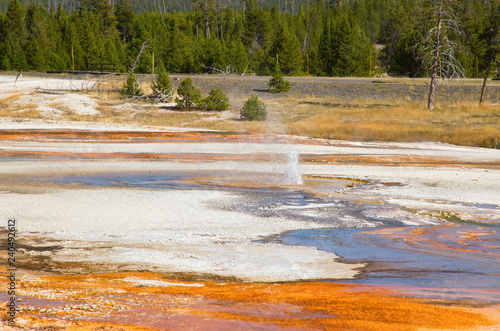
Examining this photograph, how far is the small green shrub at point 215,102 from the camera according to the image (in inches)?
1239

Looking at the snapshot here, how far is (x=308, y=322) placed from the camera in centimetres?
584

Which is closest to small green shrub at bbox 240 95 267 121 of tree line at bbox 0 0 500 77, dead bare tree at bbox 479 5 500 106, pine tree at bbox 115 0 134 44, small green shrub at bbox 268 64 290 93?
small green shrub at bbox 268 64 290 93

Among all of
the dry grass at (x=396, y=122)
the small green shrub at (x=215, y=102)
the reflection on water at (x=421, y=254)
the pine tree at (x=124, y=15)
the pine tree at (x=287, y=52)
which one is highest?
the pine tree at (x=124, y=15)

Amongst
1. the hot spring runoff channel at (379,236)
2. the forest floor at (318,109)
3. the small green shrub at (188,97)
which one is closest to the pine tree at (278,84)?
the forest floor at (318,109)

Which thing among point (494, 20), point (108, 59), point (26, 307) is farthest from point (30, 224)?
point (108, 59)

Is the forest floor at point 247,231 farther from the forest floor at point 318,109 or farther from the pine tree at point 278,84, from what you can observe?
the pine tree at point 278,84

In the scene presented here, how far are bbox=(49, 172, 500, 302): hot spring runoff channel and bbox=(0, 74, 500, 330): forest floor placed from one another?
0.14ft

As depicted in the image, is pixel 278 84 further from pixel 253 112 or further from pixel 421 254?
pixel 421 254

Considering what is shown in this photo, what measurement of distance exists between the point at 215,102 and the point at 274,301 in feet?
86.1

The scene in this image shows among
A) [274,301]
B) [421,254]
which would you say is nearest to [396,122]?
[421,254]

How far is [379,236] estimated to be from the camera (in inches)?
374

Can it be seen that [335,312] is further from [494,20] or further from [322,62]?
[322,62]

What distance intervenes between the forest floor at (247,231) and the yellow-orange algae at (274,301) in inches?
1.0

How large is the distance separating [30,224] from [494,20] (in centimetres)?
3116
